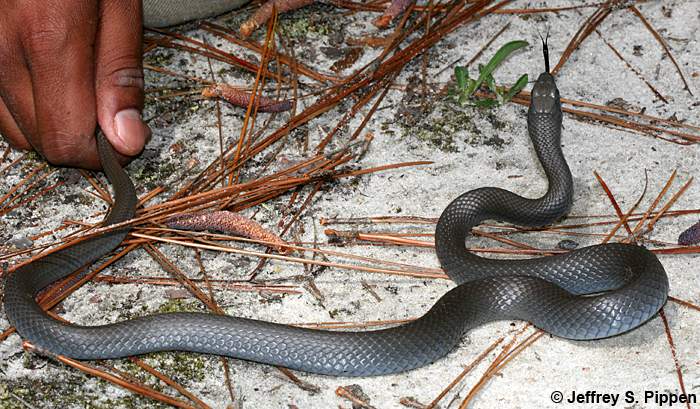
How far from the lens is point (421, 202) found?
3529 mm

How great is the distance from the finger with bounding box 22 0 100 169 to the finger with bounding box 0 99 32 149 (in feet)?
0.69

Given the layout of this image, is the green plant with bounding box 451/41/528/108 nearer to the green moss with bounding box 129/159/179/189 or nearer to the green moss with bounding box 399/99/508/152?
the green moss with bounding box 399/99/508/152

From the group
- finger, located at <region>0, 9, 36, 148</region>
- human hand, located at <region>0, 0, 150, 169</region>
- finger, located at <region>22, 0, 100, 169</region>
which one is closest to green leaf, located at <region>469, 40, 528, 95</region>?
human hand, located at <region>0, 0, 150, 169</region>

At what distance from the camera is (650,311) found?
112 inches

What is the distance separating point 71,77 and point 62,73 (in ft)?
0.13

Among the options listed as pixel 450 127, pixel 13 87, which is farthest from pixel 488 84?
pixel 13 87

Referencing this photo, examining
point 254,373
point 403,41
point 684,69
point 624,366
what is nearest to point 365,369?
point 254,373

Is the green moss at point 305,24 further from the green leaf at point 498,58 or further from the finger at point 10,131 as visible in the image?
the finger at point 10,131

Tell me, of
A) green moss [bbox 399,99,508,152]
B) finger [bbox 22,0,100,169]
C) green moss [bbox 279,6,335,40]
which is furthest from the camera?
green moss [bbox 279,6,335,40]

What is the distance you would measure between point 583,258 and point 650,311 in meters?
0.33

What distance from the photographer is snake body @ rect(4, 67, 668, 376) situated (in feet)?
9.20

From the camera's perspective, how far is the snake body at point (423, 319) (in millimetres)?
2803

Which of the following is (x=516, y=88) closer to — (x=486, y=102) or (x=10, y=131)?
(x=486, y=102)

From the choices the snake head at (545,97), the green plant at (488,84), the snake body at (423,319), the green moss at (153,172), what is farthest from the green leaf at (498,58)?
the green moss at (153,172)
